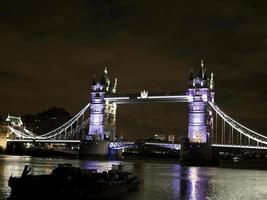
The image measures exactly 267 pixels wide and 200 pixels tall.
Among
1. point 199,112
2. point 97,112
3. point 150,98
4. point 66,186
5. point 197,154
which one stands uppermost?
point 150,98

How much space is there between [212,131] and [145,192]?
50.6 metres

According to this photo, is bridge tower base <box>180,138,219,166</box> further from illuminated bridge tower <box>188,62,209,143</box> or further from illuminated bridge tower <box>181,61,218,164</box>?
illuminated bridge tower <box>188,62,209,143</box>

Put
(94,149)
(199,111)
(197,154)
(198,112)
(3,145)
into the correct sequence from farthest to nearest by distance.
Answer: (3,145)
(94,149)
(198,112)
(199,111)
(197,154)

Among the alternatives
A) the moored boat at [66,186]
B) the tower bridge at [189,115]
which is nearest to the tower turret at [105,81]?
the tower bridge at [189,115]

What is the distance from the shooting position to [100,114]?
3484 inches

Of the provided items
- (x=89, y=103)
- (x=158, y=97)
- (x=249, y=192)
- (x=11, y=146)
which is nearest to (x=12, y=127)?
(x=11, y=146)

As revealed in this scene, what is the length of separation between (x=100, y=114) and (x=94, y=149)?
6.42 m

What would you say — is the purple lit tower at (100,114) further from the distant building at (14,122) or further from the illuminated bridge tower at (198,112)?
the distant building at (14,122)

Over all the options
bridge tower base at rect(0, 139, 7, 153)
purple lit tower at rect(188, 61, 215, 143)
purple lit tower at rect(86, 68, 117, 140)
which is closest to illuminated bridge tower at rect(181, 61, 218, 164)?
purple lit tower at rect(188, 61, 215, 143)

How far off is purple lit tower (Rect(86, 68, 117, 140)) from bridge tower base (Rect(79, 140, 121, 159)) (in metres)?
1.39

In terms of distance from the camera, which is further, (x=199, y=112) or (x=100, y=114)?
(x=100, y=114)

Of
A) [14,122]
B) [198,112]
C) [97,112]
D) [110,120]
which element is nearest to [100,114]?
[97,112]

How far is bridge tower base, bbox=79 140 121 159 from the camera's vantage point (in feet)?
277

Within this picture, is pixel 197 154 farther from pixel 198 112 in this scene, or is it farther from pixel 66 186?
pixel 66 186
